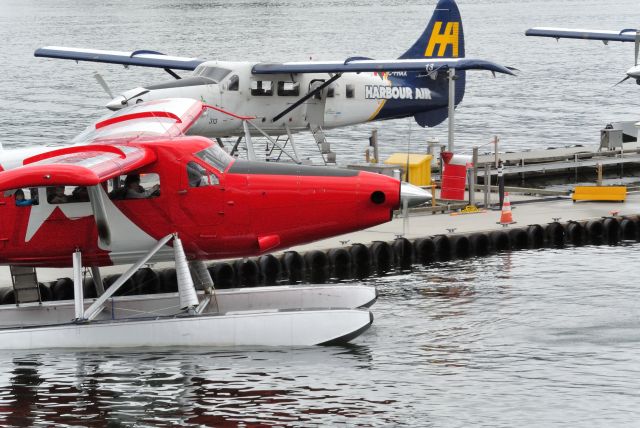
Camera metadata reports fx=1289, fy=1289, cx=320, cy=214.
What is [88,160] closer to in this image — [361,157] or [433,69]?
[433,69]

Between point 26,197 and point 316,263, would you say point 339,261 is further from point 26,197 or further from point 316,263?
point 26,197

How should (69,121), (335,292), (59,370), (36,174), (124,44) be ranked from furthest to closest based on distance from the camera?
(124,44), (69,121), (335,292), (59,370), (36,174)

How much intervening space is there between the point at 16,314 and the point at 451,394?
6.75m

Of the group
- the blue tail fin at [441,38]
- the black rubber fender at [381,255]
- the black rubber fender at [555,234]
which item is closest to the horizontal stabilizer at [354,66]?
the blue tail fin at [441,38]

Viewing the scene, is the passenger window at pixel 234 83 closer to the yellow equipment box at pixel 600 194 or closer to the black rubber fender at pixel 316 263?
the yellow equipment box at pixel 600 194

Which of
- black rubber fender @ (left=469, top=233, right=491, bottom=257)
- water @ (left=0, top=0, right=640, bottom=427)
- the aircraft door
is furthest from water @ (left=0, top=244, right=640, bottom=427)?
the aircraft door

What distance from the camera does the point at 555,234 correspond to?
25375 mm

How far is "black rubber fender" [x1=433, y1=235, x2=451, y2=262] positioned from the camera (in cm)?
2417

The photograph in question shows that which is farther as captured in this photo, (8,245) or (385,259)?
(385,259)

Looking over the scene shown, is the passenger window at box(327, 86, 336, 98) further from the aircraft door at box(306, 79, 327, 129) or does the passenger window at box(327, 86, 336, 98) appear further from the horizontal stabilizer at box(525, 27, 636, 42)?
the horizontal stabilizer at box(525, 27, 636, 42)

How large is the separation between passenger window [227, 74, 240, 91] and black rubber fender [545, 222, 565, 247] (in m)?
9.35

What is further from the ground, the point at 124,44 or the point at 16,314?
the point at 124,44

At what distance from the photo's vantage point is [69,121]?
57625 millimetres

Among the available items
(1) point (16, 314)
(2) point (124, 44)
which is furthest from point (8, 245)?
(2) point (124, 44)
